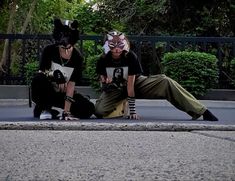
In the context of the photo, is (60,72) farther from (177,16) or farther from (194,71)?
(177,16)

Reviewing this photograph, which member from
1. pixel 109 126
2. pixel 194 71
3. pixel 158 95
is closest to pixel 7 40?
pixel 194 71

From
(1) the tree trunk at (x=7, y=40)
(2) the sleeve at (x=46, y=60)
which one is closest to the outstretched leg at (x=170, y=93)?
(2) the sleeve at (x=46, y=60)

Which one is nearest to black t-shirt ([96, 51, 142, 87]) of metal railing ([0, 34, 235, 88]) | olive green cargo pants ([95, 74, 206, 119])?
olive green cargo pants ([95, 74, 206, 119])

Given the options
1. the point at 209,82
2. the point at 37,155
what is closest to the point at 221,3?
the point at 209,82

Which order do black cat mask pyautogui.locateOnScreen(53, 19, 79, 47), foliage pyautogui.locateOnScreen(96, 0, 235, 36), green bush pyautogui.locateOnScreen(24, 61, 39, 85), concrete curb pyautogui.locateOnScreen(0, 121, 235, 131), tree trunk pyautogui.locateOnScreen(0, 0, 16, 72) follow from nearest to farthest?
concrete curb pyautogui.locateOnScreen(0, 121, 235, 131), black cat mask pyautogui.locateOnScreen(53, 19, 79, 47), green bush pyautogui.locateOnScreen(24, 61, 39, 85), tree trunk pyautogui.locateOnScreen(0, 0, 16, 72), foliage pyautogui.locateOnScreen(96, 0, 235, 36)

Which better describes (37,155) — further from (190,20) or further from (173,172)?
(190,20)

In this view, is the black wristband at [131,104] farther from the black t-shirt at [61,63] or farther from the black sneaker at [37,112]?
the black sneaker at [37,112]

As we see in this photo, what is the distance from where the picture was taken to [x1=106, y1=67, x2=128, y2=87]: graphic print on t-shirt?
246 inches

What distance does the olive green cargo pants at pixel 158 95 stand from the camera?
20.3 ft

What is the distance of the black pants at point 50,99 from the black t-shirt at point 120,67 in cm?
43

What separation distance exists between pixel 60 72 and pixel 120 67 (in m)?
0.75

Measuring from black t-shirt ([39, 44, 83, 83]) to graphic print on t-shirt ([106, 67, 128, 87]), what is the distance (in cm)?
40

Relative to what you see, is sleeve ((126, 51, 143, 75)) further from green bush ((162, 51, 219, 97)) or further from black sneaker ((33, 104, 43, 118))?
green bush ((162, 51, 219, 97))

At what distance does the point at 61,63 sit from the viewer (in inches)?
239
